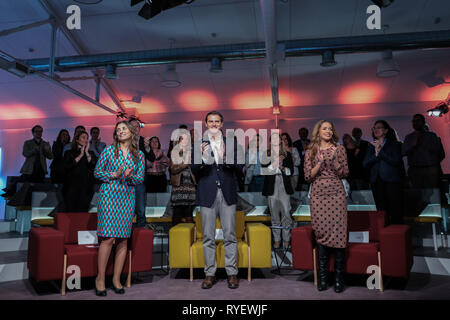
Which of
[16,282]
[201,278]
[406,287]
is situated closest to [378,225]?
[406,287]

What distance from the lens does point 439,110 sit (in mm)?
8594

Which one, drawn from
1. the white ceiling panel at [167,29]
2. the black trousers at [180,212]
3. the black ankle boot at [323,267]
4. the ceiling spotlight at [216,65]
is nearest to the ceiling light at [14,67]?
the white ceiling panel at [167,29]

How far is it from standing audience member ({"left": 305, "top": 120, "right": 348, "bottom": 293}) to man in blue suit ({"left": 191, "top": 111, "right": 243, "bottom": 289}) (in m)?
0.70

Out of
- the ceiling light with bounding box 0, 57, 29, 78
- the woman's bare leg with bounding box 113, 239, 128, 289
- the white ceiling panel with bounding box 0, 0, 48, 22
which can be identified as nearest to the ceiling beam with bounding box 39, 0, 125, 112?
the white ceiling panel with bounding box 0, 0, 48, 22

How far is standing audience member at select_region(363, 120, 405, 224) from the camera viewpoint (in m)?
3.70

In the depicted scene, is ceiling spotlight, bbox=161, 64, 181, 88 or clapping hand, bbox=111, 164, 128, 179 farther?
ceiling spotlight, bbox=161, 64, 181, 88

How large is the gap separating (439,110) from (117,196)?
8.90 metres

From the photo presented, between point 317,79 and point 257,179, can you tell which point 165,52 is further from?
point 317,79

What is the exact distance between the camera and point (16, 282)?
3.14 meters

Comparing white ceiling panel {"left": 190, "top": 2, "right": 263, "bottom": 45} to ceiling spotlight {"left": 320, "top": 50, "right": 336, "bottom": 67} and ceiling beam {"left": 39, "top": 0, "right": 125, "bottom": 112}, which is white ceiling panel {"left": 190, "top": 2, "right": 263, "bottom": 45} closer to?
ceiling spotlight {"left": 320, "top": 50, "right": 336, "bottom": 67}

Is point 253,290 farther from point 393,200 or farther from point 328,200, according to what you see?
point 393,200

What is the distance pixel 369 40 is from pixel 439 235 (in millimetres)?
3685

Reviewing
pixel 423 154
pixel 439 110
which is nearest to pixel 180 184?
pixel 423 154

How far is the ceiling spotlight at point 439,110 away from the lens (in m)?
8.51
